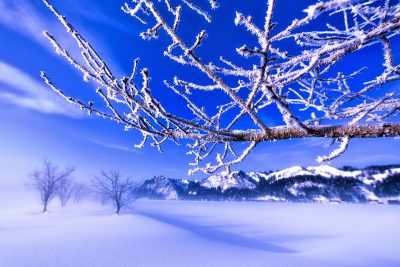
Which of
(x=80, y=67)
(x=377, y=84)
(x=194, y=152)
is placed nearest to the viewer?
(x=80, y=67)

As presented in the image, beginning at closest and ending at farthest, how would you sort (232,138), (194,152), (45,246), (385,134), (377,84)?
(385,134) < (232,138) < (377,84) < (194,152) < (45,246)

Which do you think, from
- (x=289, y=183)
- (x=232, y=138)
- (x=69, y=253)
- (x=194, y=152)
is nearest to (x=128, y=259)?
(x=69, y=253)

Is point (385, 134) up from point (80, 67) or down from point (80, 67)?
down

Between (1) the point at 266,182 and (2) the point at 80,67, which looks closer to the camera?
(2) the point at 80,67

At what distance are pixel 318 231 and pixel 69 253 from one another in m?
21.4

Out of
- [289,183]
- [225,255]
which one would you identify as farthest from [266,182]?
[225,255]

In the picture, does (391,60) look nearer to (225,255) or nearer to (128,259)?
(128,259)

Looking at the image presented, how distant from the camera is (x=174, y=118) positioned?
1425 millimetres

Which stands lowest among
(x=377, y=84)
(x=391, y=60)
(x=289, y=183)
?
(x=377, y=84)

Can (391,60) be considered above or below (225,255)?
above

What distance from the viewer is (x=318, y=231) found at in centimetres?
2269

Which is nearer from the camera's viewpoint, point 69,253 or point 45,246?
point 69,253

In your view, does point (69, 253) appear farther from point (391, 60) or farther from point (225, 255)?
point (391, 60)

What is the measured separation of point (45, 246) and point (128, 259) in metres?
5.14
